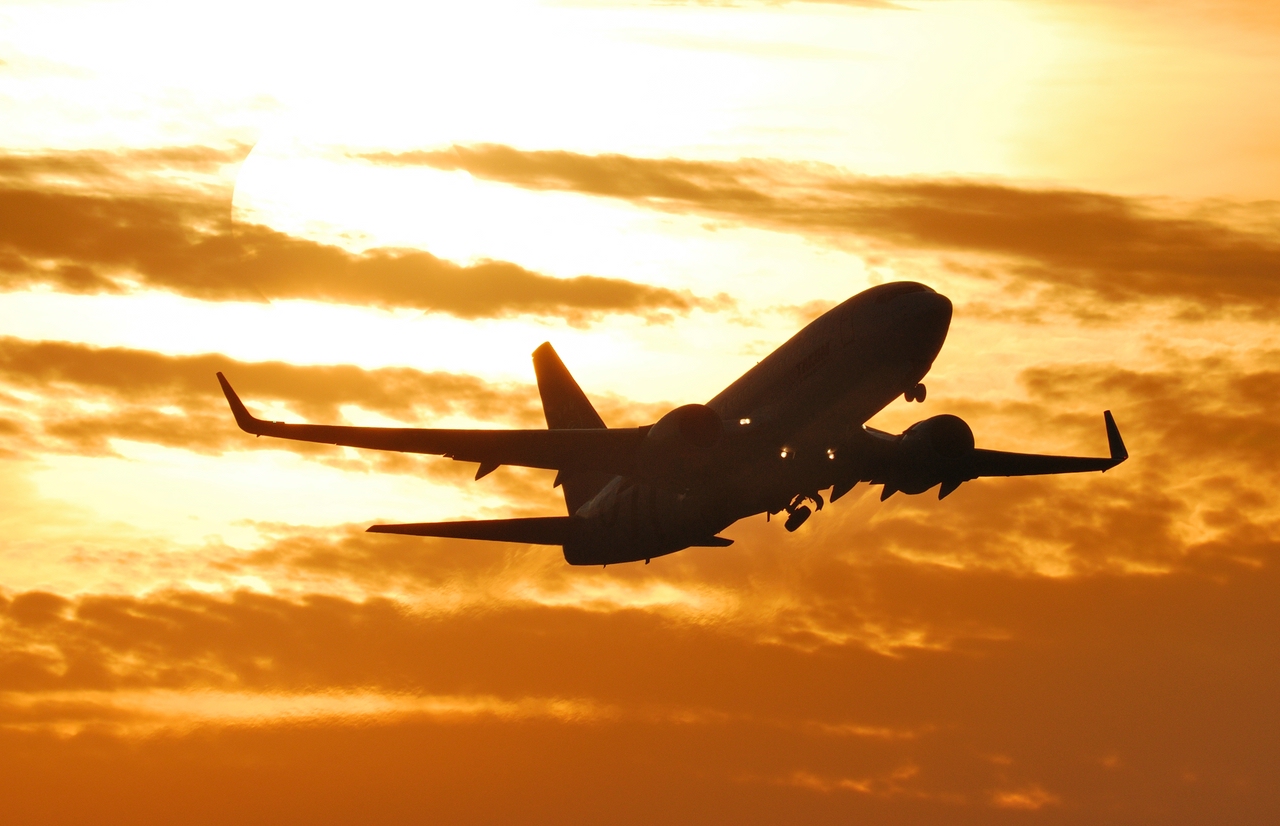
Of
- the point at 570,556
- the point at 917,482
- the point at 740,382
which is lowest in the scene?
the point at 570,556

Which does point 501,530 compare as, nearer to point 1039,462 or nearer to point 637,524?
point 637,524

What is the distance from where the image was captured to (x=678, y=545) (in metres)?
72.1

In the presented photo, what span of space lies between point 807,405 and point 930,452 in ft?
33.4

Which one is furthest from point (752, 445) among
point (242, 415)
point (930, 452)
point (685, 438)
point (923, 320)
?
point (242, 415)

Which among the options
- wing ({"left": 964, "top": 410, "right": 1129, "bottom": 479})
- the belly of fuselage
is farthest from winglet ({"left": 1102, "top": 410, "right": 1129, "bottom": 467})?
the belly of fuselage

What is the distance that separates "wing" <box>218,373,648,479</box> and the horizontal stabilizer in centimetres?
325

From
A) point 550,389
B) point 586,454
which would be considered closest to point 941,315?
point 586,454

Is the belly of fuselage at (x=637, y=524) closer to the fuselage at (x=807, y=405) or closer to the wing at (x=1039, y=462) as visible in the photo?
the fuselage at (x=807, y=405)

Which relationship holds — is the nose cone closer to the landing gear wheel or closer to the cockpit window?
the cockpit window

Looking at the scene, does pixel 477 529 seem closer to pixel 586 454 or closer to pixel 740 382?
pixel 586 454

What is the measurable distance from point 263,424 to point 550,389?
2652cm

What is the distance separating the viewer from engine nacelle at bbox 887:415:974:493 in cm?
7062

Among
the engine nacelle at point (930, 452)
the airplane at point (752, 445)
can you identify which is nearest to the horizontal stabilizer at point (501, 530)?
the airplane at point (752, 445)

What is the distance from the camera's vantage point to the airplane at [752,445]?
2491 inches
